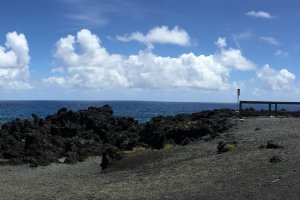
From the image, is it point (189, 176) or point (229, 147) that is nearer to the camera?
point (189, 176)

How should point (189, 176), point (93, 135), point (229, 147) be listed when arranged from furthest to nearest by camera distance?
point (93, 135)
point (229, 147)
point (189, 176)

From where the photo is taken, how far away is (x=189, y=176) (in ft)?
65.6

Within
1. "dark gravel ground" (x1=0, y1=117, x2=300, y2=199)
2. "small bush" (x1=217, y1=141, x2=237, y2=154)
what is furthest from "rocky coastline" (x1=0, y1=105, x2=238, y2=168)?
"small bush" (x1=217, y1=141, x2=237, y2=154)

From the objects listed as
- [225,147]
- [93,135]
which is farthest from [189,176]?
[93,135]

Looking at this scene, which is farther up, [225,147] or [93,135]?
[225,147]

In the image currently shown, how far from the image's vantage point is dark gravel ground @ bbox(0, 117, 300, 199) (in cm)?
1702

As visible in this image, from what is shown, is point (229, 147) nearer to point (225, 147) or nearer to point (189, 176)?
point (225, 147)

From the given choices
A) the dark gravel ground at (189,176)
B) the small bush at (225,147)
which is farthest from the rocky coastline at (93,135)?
the small bush at (225,147)

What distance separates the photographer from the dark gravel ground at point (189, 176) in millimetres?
17016

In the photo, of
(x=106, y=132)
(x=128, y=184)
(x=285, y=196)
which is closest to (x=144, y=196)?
(x=128, y=184)

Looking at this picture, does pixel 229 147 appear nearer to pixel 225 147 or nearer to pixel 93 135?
pixel 225 147

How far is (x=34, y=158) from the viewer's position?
33.2 meters

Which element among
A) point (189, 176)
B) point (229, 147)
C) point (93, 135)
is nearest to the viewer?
point (189, 176)

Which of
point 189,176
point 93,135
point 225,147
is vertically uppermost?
point 225,147
